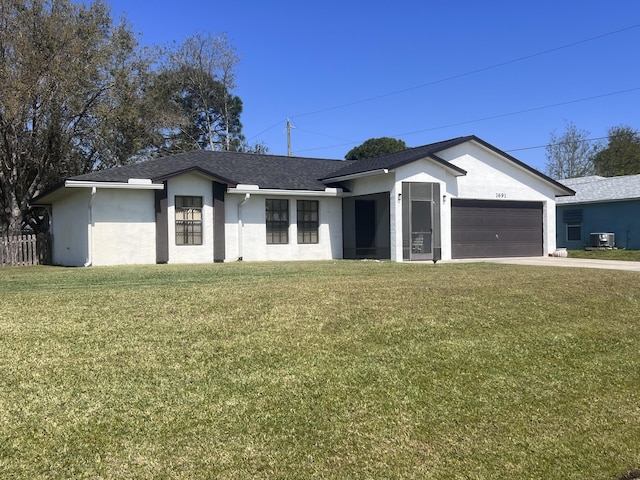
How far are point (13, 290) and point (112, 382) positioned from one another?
18.1 ft

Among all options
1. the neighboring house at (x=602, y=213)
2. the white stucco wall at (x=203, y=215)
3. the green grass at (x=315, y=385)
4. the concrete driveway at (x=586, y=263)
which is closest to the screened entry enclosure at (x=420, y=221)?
the concrete driveway at (x=586, y=263)

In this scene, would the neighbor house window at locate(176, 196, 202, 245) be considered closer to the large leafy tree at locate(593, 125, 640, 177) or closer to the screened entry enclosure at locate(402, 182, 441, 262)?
the screened entry enclosure at locate(402, 182, 441, 262)

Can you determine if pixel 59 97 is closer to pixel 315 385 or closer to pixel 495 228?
pixel 495 228

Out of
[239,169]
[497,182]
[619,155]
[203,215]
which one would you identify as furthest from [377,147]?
[203,215]

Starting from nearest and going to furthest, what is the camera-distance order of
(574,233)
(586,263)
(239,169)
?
(586,263) < (239,169) < (574,233)

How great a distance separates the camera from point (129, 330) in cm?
631

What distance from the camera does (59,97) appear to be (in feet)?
72.6

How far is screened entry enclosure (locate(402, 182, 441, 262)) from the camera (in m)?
18.9

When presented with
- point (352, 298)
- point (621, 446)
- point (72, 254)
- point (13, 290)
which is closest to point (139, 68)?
point (72, 254)

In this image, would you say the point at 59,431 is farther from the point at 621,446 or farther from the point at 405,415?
the point at 621,446

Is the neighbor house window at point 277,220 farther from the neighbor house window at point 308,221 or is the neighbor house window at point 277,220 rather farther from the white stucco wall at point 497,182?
the white stucco wall at point 497,182

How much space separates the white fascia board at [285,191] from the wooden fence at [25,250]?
27.4ft

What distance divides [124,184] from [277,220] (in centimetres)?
527

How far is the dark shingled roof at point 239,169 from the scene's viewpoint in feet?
56.3
